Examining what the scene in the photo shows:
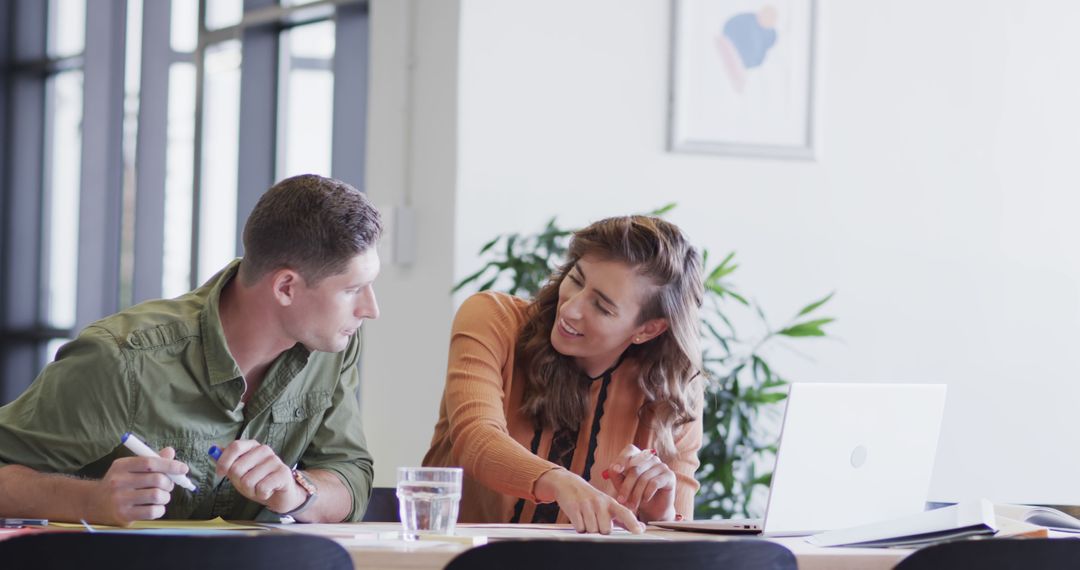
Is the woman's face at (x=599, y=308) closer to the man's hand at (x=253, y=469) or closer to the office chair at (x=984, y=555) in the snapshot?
the man's hand at (x=253, y=469)

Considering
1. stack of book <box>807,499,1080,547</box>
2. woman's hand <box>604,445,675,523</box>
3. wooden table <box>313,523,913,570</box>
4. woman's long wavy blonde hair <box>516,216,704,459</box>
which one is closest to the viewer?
wooden table <box>313,523,913,570</box>

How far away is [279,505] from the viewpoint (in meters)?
1.89

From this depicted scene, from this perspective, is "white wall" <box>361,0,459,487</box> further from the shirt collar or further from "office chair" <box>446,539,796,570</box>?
"office chair" <box>446,539,796,570</box>

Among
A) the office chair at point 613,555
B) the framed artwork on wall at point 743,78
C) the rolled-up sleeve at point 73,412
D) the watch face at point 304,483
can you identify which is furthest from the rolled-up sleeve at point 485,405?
the framed artwork on wall at point 743,78

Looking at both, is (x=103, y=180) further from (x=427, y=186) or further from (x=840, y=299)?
(x=840, y=299)

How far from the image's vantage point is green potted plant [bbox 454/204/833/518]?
3428mm

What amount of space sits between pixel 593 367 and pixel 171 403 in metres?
0.86

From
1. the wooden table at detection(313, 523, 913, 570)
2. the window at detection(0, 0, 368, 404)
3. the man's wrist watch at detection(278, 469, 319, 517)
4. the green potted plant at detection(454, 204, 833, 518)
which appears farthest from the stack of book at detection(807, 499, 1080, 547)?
the window at detection(0, 0, 368, 404)

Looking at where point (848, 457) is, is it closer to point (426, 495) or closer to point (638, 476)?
point (638, 476)

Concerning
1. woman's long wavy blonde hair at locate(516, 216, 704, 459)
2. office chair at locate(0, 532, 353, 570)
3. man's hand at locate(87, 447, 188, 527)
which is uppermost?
woman's long wavy blonde hair at locate(516, 216, 704, 459)

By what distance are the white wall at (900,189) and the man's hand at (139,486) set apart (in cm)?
212

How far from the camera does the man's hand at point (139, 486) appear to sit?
165 centimetres

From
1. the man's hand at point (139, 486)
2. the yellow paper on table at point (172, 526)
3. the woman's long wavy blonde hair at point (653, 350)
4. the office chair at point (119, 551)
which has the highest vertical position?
the woman's long wavy blonde hair at point (653, 350)

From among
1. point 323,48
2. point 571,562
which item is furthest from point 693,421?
point 323,48
